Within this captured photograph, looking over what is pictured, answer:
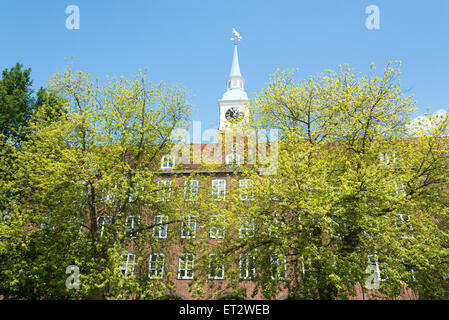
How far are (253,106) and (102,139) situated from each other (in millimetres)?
9753

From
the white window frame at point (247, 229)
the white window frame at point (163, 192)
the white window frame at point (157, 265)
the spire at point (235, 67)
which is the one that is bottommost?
the white window frame at point (157, 265)

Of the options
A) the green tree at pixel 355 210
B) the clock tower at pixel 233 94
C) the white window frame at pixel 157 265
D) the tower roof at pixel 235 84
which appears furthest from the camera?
the tower roof at pixel 235 84

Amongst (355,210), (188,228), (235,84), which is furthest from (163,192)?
(235,84)

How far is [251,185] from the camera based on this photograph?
15977mm

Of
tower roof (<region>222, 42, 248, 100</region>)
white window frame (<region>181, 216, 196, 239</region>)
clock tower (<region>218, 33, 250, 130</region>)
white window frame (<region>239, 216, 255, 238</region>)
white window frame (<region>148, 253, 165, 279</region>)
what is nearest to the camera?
white window frame (<region>239, 216, 255, 238</region>)

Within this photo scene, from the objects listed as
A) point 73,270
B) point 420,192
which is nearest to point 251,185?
point 420,192

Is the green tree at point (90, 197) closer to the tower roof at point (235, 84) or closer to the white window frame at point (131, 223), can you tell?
the white window frame at point (131, 223)

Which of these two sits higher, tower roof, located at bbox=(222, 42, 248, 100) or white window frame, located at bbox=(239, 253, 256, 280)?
tower roof, located at bbox=(222, 42, 248, 100)

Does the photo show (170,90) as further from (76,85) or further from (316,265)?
(316,265)

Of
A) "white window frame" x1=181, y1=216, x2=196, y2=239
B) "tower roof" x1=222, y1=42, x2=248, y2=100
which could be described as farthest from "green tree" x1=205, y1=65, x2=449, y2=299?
"tower roof" x1=222, y1=42, x2=248, y2=100

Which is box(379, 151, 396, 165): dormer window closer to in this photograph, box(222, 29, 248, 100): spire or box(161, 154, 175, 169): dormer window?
box(161, 154, 175, 169): dormer window

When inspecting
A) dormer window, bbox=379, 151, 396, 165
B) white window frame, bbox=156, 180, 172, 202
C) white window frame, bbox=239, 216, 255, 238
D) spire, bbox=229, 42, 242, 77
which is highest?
spire, bbox=229, 42, 242, 77

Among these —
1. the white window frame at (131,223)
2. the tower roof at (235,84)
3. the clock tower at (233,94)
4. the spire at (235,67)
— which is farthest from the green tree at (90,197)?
the spire at (235,67)
